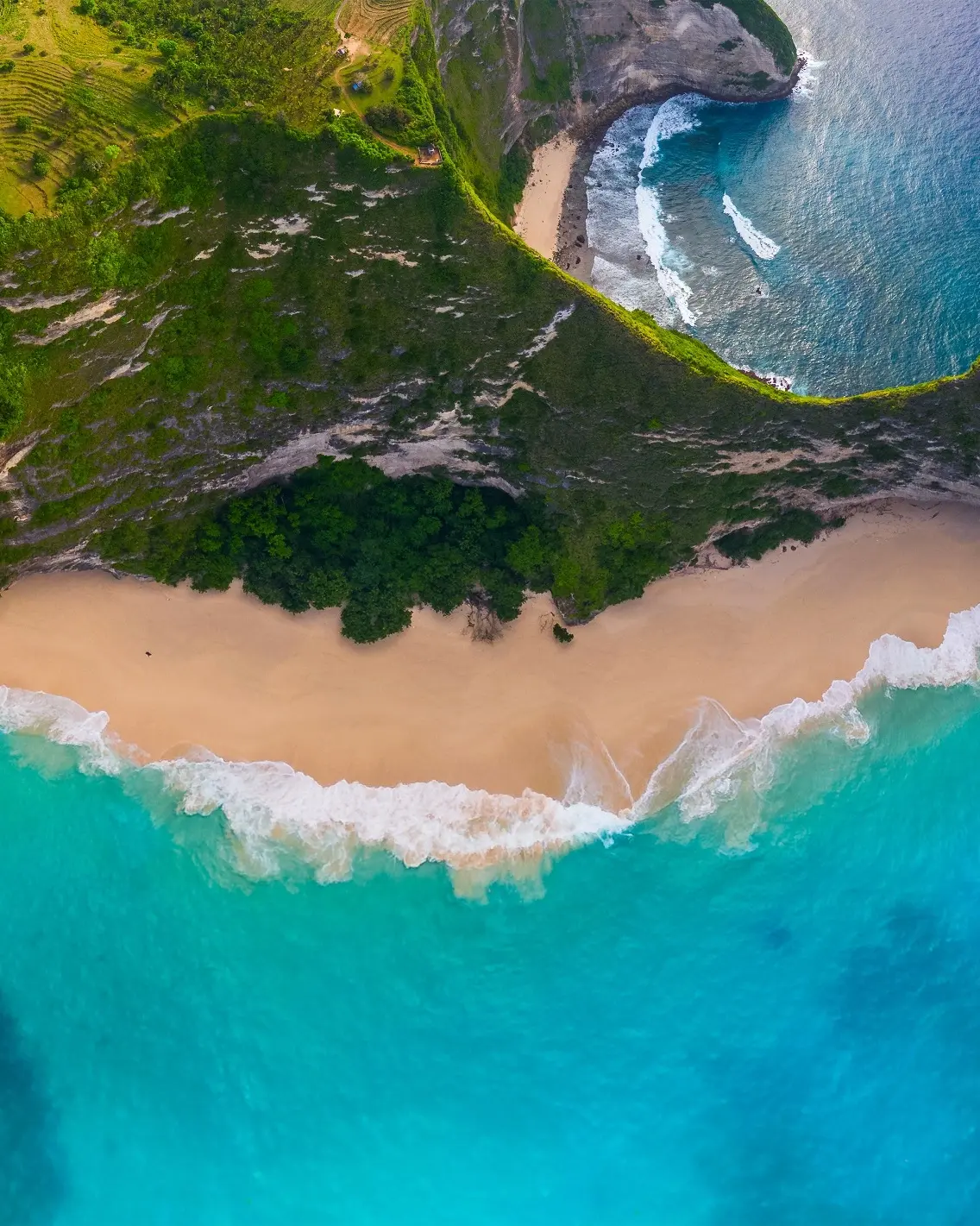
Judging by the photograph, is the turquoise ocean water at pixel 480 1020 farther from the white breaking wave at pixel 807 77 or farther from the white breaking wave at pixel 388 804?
the white breaking wave at pixel 807 77

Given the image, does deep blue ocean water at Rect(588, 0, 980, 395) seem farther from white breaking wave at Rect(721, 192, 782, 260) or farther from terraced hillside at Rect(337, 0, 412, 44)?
terraced hillside at Rect(337, 0, 412, 44)

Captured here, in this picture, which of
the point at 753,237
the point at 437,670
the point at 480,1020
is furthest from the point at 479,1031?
the point at 753,237

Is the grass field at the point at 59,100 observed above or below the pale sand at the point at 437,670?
above

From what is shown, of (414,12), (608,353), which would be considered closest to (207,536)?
(608,353)

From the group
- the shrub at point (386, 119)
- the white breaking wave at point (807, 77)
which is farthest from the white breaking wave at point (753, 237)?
the shrub at point (386, 119)

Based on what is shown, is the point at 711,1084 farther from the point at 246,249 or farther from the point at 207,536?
the point at 246,249

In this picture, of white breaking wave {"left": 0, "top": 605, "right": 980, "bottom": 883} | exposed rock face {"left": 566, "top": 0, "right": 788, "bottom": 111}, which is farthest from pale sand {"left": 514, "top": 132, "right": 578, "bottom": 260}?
white breaking wave {"left": 0, "top": 605, "right": 980, "bottom": 883}
